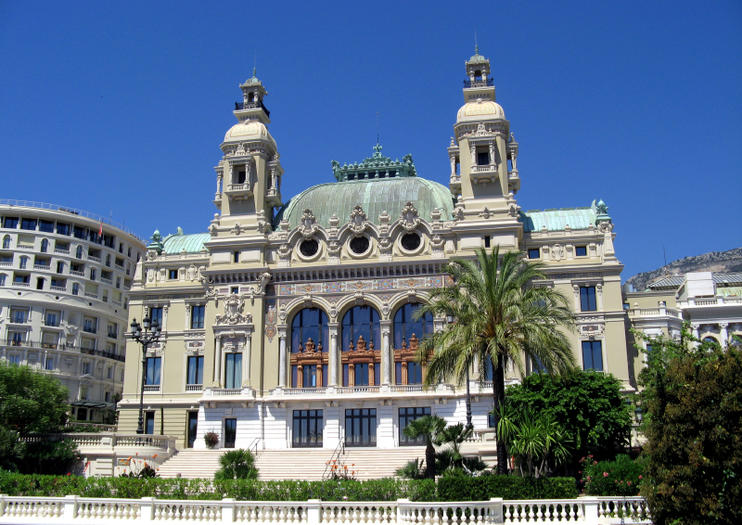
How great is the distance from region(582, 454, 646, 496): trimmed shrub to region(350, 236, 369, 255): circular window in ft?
97.0

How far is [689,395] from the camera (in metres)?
24.5

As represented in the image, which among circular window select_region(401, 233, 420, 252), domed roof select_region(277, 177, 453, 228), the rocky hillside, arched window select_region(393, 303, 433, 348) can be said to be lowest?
arched window select_region(393, 303, 433, 348)

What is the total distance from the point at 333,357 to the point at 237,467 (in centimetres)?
1618

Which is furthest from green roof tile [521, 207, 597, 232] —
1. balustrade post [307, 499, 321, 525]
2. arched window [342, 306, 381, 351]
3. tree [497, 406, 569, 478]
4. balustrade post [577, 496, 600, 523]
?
balustrade post [307, 499, 321, 525]

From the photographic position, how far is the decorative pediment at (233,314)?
A: 6066cm

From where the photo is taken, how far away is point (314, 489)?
30.5 metres

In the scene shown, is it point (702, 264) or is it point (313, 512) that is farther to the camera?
point (702, 264)

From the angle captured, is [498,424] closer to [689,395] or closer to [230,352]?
[689,395]

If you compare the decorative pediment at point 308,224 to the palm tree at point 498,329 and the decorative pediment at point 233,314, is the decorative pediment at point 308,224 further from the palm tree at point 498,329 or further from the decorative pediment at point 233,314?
the palm tree at point 498,329

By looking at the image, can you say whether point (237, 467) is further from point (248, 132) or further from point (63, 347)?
point (63, 347)

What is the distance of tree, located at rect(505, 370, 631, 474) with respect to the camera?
137ft

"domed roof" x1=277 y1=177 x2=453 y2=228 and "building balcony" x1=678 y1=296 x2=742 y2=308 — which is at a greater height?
"domed roof" x1=277 y1=177 x2=453 y2=228

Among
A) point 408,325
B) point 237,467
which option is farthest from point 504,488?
point 408,325

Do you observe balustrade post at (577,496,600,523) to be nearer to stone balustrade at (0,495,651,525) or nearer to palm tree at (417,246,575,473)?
stone balustrade at (0,495,651,525)
